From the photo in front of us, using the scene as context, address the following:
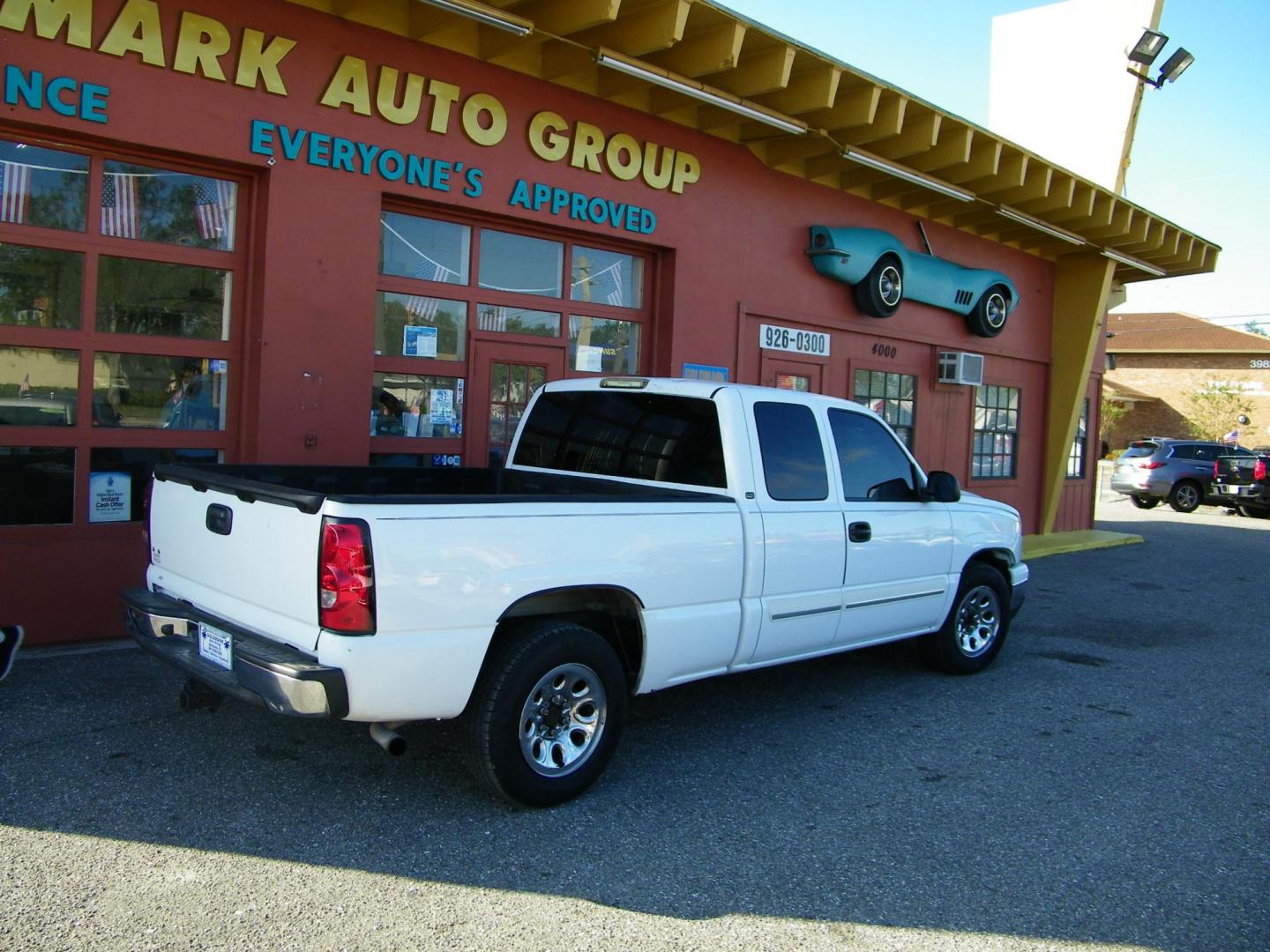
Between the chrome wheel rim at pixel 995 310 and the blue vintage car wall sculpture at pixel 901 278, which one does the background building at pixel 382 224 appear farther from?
the chrome wheel rim at pixel 995 310

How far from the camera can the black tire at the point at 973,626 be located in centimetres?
675

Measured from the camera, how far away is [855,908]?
143 inches

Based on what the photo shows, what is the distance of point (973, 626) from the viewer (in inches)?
276

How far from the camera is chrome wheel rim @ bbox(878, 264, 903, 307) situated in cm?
1192

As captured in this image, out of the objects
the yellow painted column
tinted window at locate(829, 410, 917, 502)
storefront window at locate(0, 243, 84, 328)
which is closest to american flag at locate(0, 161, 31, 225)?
storefront window at locate(0, 243, 84, 328)

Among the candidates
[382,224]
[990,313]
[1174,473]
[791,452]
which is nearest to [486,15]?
[382,224]

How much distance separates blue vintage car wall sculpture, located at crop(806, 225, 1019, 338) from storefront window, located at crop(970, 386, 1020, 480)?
101 centimetres

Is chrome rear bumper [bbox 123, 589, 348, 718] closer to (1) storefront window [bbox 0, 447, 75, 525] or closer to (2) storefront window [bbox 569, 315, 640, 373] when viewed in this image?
(1) storefront window [bbox 0, 447, 75, 525]

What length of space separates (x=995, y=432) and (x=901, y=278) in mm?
3637

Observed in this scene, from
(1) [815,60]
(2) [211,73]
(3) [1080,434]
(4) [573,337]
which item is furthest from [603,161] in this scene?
(3) [1080,434]

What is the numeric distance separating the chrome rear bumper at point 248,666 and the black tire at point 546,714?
63cm

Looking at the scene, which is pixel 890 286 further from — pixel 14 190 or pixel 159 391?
pixel 14 190

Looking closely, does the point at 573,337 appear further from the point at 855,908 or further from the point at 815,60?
the point at 855,908

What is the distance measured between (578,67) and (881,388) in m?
5.93
